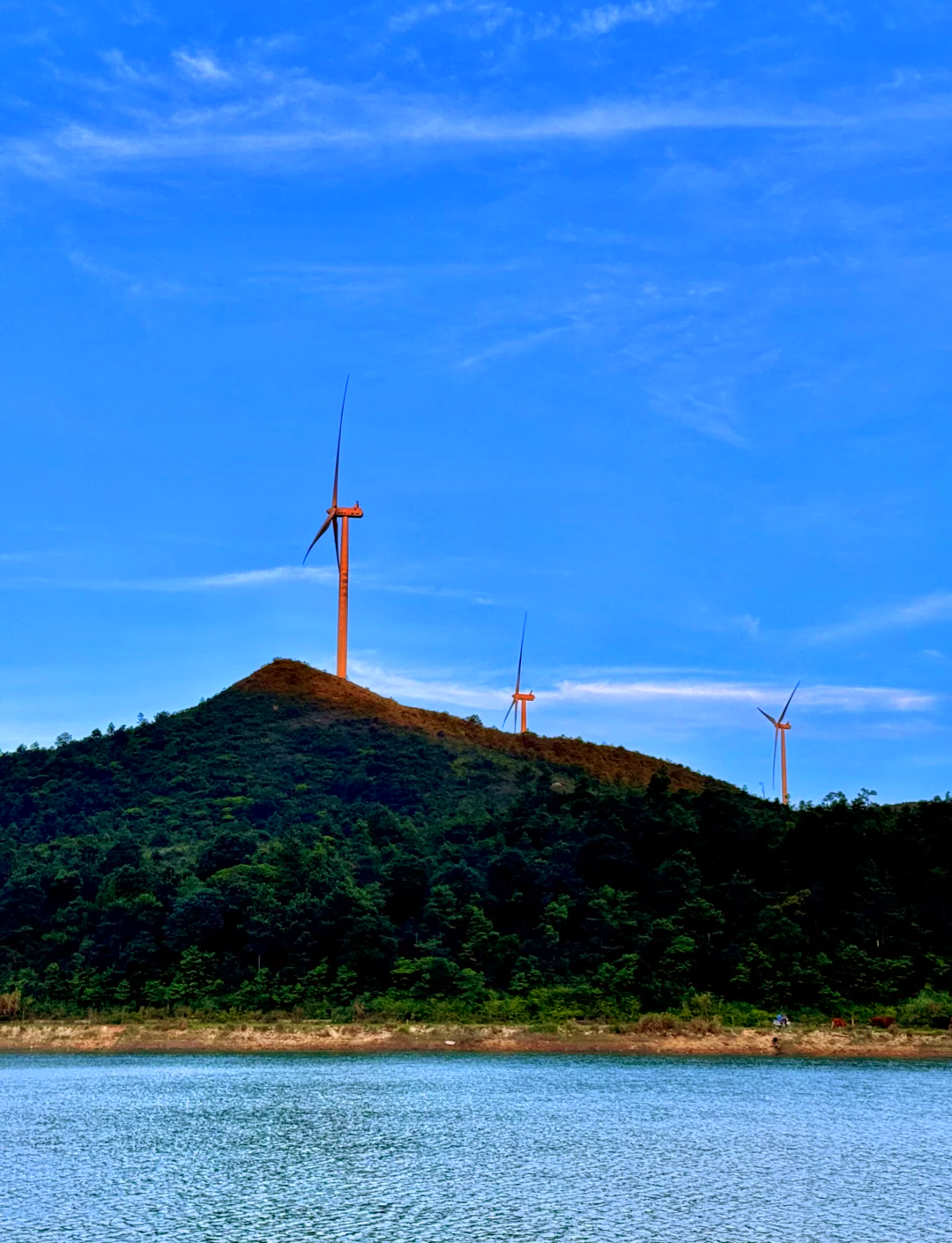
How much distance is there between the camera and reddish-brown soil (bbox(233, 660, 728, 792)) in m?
152

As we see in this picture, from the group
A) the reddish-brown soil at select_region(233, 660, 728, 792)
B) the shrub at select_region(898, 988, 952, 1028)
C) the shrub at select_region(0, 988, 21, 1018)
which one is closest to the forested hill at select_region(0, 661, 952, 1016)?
the shrub at select_region(898, 988, 952, 1028)

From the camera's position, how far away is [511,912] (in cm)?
8819

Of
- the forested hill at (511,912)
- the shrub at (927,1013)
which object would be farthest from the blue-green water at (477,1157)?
the forested hill at (511,912)

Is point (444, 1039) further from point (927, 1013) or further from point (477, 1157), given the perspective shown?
point (477, 1157)

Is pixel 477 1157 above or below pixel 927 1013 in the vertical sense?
below

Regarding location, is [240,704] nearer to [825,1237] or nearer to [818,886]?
[818,886]

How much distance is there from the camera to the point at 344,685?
6304 inches

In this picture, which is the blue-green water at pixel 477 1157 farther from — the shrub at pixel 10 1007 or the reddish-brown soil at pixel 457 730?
the reddish-brown soil at pixel 457 730

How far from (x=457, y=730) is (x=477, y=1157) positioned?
121m

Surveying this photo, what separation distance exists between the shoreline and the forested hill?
2341mm

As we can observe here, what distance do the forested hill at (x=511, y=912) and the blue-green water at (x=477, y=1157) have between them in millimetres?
19469

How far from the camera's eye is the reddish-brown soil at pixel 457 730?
152125mm

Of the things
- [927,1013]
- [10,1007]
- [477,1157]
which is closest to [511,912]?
[927,1013]

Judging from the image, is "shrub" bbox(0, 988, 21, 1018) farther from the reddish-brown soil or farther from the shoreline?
the reddish-brown soil
